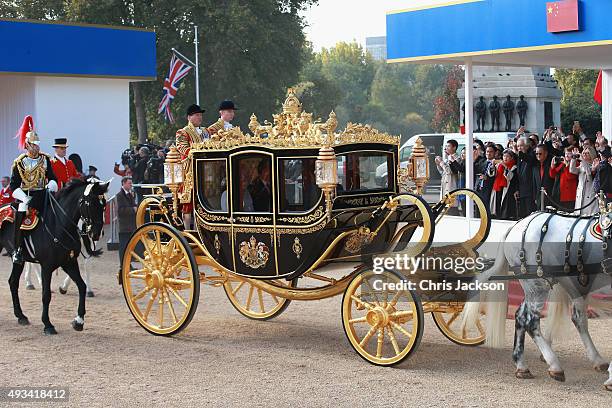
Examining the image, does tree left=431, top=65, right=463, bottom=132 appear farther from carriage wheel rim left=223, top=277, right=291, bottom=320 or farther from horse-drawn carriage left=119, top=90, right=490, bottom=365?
horse-drawn carriage left=119, top=90, right=490, bottom=365

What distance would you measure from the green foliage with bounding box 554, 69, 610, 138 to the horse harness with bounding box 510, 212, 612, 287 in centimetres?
2775

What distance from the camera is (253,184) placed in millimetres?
8938

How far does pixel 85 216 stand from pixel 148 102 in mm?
35600

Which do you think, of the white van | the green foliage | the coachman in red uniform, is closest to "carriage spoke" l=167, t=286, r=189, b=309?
the coachman in red uniform

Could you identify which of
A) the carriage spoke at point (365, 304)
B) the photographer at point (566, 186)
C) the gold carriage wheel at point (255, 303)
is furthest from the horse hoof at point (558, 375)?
the photographer at point (566, 186)

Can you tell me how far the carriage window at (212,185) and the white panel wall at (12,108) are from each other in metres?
13.4

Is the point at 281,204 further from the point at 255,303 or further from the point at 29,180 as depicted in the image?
the point at 29,180

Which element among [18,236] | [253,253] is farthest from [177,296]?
[18,236]

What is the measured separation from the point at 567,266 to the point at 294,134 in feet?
9.01

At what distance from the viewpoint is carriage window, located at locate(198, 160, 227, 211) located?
30.3 ft

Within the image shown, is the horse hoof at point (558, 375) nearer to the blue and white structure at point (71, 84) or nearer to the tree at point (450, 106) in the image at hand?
the blue and white structure at point (71, 84)

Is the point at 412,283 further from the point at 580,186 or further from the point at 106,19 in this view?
the point at 106,19

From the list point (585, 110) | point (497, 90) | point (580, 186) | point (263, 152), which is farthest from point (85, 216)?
point (585, 110)

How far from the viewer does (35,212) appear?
1022cm
